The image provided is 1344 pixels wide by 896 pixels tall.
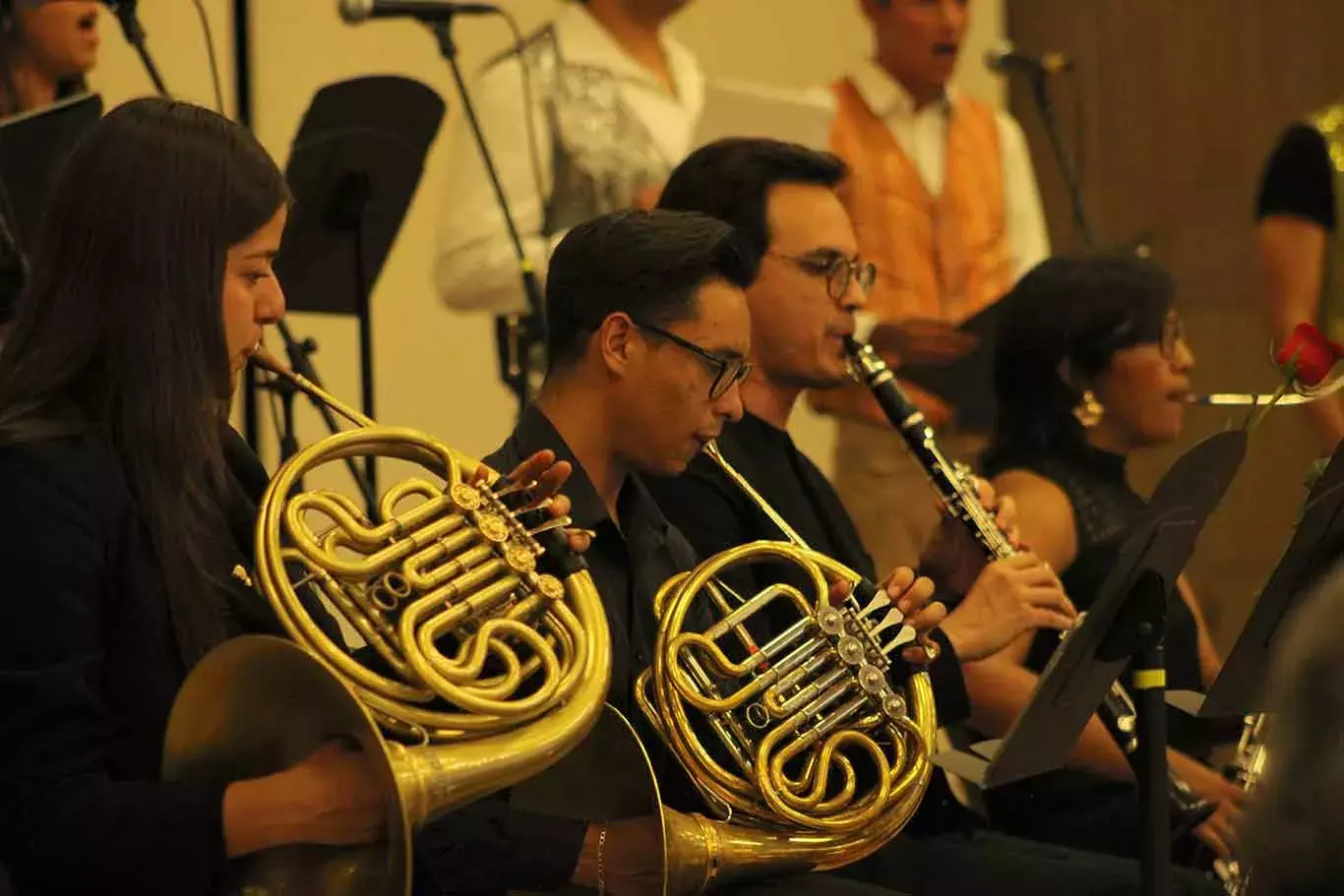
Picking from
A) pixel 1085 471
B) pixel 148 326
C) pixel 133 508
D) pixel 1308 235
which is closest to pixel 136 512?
pixel 133 508

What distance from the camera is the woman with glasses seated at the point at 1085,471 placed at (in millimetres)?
2979

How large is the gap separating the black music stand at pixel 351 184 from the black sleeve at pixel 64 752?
1099 millimetres

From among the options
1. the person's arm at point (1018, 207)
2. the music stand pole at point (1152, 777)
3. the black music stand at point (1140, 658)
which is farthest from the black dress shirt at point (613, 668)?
the person's arm at point (1018, 207)

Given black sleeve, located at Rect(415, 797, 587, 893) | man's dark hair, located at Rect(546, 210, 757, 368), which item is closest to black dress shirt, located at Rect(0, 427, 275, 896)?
black sleeve, located at Rect(415, 797, 587, 893)

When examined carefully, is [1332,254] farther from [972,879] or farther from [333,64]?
[333,64]

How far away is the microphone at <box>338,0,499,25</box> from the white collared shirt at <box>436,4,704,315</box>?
447mm

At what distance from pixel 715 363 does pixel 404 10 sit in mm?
1137

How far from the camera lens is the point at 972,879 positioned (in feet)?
8.66

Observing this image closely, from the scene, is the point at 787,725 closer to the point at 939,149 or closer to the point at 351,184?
the point at 351,184

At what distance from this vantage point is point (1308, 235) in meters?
4.08

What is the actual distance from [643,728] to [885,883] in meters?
0.55

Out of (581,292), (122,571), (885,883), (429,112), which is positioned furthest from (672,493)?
(122,571)

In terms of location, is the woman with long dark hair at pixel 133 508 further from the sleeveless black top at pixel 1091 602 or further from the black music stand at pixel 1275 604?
the sleeveless black top at pixel 1091 602

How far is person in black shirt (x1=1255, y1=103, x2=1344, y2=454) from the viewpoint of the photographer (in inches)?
160
